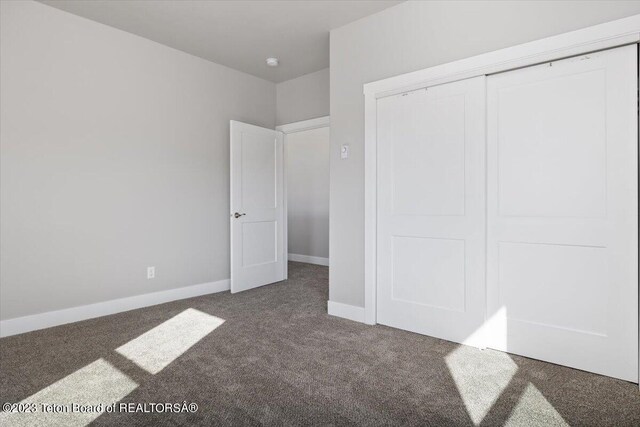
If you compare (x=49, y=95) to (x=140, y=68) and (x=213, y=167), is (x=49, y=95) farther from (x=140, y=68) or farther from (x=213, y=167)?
(x=213, y=167)

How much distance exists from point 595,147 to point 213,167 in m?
3.64

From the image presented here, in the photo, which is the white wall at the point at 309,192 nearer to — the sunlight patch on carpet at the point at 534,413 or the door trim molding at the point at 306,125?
the door trim molding at the point at 306,125

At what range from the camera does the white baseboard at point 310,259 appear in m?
6.39

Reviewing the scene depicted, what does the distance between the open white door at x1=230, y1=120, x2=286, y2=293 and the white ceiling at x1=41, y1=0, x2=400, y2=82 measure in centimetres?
89

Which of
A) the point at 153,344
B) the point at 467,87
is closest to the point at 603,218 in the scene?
the point at 467,87

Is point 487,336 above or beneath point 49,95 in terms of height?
beneath

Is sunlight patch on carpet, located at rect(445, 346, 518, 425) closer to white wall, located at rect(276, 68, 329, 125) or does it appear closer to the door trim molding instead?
the door trim molding

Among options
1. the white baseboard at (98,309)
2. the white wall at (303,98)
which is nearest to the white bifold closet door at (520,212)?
the white wall at (303,98)

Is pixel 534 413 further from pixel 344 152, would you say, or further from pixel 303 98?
pixel 303 98

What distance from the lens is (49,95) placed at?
3047 mm

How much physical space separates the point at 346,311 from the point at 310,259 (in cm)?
345

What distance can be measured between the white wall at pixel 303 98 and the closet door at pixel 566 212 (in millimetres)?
2327

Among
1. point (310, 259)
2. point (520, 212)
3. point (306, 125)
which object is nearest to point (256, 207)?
point (306, 125)

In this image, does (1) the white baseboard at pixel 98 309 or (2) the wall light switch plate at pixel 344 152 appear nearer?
(1) the white baseboard at pixel 98 309
